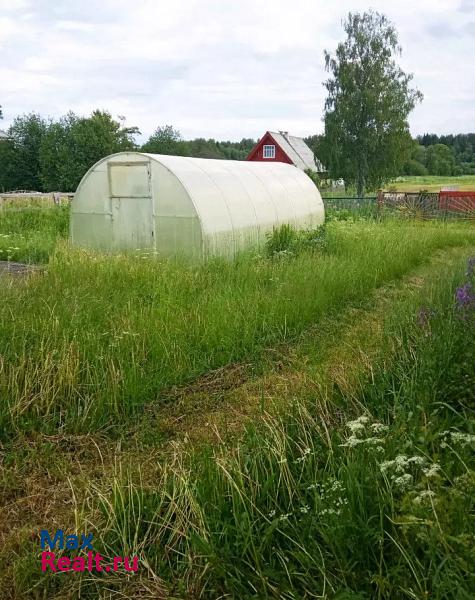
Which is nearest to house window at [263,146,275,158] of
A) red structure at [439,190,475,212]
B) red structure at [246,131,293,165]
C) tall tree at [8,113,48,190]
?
red structure at [246,131,293,165]

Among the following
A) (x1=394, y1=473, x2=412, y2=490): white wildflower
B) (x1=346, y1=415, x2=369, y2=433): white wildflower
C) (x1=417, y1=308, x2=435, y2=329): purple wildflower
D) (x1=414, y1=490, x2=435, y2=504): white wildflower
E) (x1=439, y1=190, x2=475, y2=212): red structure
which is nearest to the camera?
(x1=414, y1=490, x2=435, y2=504): white wildflower

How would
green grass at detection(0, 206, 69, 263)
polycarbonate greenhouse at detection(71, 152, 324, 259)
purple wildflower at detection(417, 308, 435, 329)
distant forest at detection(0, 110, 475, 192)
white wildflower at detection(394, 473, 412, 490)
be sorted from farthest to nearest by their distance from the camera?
distant forest at detection(0, 110, 475, 192) < green grass at detection(0, 206, 69, 263) < polycarbonate greenhouse at detection(71, 152, 324, 259) < purple wildflower at detection(417, 308, 435, 329) < white wildflower at detection(394, 473, 412, 490)

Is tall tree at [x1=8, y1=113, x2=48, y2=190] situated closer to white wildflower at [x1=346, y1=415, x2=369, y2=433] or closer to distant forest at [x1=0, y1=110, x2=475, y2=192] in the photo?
distant forest at [x1=0, y1=110, x2=475, y2=192]

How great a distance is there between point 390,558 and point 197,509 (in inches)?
34.4

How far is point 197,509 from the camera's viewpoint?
266cm

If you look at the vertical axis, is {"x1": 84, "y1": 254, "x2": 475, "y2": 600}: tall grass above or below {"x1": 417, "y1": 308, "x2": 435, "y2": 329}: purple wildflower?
below

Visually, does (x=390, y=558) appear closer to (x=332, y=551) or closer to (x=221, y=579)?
(x=332, y=551)

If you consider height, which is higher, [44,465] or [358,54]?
[358,54]

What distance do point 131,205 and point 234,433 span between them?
24.1 feet

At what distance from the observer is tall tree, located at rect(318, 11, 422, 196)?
1156 inches

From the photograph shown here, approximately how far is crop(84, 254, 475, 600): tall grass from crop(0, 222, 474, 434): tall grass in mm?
1356

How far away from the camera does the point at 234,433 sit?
3.82 metres

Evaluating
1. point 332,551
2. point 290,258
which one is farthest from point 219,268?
point 332,551

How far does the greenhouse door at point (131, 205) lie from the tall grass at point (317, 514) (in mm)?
7245
